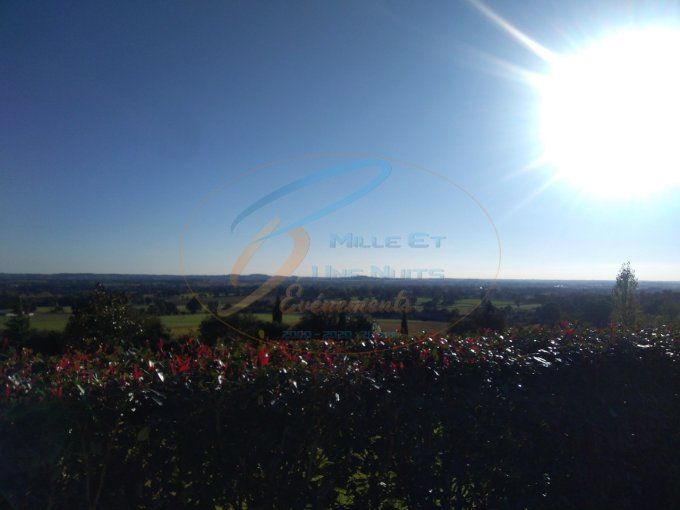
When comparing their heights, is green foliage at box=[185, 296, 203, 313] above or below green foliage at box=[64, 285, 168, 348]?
above

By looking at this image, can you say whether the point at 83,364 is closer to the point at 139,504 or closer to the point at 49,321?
the point at 139,504

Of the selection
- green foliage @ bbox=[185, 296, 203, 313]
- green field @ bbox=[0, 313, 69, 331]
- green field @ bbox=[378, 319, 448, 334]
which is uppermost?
green foliage @ bbox=[185, 296, 203, 313]

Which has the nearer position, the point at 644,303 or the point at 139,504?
the point at 139,504

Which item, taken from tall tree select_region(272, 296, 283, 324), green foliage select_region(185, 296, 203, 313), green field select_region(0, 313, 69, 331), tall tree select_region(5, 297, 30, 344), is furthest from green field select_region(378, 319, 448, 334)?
green field select_region(0, 313, 69, 331)

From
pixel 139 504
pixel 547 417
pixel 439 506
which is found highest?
pixel 547 417

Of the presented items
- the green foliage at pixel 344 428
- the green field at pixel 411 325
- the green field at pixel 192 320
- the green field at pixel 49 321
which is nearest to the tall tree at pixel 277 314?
the green field at pixel 192 320

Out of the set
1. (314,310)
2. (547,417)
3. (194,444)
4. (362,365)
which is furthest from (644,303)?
(194,444)

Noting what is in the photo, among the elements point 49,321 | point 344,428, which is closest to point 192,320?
point 49,321

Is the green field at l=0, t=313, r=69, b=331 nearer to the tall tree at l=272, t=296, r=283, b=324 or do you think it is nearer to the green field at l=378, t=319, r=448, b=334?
the tall tree at l=272, t=296, r=283, b=324

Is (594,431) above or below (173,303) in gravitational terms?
below

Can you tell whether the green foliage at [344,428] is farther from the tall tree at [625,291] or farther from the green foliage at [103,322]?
the tall tree at [625,291]

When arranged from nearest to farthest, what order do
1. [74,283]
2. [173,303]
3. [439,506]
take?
[439,506], [173,303], [74,283]
